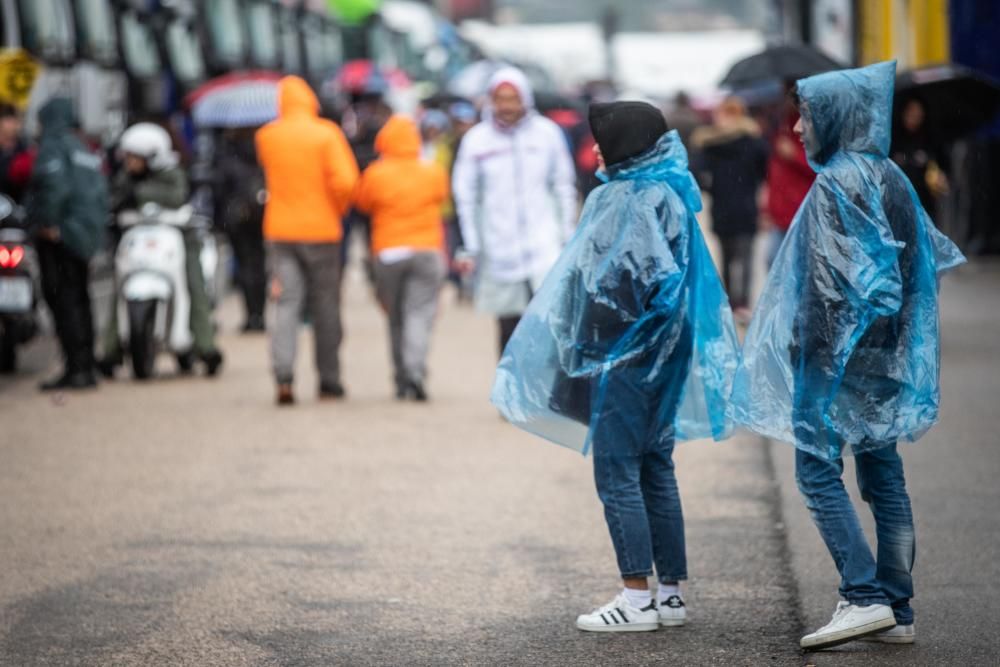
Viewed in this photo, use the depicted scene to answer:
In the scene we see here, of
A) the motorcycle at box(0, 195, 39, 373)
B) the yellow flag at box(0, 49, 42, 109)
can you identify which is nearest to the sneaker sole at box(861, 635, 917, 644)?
the motorcycle at box(0, 195, 39, 373)

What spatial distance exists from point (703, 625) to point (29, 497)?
3778 millimetres

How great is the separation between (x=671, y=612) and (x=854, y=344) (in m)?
1.06

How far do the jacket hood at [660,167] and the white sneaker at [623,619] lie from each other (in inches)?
48.7

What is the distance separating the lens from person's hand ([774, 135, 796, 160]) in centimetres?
1234

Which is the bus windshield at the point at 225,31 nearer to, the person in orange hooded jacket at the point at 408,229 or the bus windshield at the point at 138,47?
the bus windshield at the point at 138,47

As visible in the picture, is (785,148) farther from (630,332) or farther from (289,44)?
(289,44)

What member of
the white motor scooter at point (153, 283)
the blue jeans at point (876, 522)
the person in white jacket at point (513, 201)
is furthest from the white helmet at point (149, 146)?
the blue jeans at point (876, 522)

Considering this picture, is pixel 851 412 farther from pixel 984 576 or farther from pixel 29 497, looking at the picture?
pixel 29 497

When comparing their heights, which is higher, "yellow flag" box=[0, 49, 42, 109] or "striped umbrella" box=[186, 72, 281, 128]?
"yellow flag" box=[0, 49, 42, 109]

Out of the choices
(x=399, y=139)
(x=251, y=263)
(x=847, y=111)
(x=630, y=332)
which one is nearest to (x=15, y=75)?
(x=251, y=263)

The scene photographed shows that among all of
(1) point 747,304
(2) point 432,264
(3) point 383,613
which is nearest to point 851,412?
(3) point 383,613

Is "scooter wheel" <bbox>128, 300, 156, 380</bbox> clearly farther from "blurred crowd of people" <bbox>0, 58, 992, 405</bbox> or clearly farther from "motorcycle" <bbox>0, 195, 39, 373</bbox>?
"motorcycle" <bbox>0, 195, 39, 373</bbox>

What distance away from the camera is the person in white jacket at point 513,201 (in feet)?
33.1

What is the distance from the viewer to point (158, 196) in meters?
12.6
